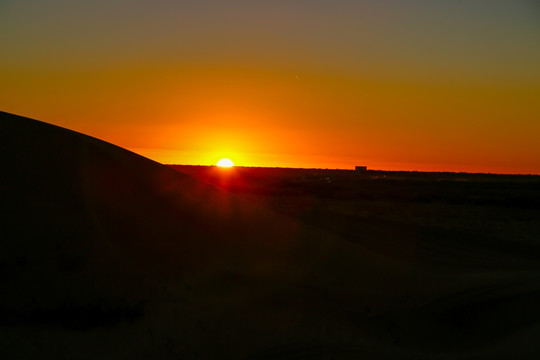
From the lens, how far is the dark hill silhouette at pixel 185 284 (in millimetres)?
8781

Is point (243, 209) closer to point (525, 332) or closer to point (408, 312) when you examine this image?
point (408, 312)

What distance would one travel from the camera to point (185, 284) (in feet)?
34.8

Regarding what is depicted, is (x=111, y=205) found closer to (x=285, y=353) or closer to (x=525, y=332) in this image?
(x=285, y=353)

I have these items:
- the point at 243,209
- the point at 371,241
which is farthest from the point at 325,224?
the point at 243,209

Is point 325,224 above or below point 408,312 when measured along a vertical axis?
above

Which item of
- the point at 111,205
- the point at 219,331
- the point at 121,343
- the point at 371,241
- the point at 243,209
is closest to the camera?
the point at 121,343

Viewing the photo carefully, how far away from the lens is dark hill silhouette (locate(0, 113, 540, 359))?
28.8 feet

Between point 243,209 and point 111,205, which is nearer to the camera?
point 111,205

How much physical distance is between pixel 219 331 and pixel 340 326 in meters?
2.12

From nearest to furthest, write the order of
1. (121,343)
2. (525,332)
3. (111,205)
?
(121,343)
(525,332)
(111,205)

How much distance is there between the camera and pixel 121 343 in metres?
8.57

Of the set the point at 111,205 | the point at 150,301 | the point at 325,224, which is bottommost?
the point at 150,301

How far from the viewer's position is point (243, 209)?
15.7m

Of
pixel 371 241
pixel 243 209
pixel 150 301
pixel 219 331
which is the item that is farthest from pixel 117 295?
pixel 371 241
